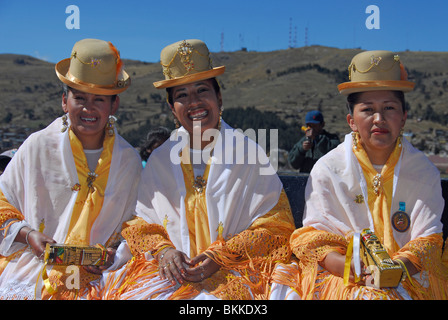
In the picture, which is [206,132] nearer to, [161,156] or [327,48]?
[161,156]

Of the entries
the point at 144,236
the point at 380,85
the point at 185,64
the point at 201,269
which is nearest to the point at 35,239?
the point at 144,236

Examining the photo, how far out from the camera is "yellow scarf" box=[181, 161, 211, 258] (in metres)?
3.07

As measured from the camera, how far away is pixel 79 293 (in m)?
2.96

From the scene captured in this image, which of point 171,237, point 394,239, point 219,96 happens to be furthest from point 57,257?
point 394,239

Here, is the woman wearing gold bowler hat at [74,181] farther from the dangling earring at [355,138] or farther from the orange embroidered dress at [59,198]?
the dangling earring at [355,138]

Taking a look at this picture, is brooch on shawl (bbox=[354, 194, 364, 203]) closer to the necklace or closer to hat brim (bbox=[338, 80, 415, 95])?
hat brim (bbox=[338, 80, 415, 95])

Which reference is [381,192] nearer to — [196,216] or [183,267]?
[196,216]

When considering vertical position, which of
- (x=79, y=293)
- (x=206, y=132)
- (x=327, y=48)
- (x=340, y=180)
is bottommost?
(x=79, y=293)

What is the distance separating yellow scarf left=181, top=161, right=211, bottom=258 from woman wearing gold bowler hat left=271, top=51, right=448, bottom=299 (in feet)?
1.89

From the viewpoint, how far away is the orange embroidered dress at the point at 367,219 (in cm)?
283

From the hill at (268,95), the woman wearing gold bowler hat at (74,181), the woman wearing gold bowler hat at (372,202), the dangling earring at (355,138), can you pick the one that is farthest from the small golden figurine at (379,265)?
the hill at (268,95)

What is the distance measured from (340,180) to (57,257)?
1973mm

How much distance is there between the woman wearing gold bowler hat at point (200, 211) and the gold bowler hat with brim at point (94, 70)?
0.36m

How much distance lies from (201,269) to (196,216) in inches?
16.0
